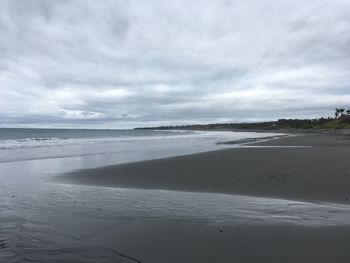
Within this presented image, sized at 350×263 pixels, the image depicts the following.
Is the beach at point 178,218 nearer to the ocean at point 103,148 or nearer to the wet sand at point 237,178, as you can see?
the wet sand at point 237,178

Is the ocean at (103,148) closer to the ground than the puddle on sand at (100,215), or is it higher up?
higher up

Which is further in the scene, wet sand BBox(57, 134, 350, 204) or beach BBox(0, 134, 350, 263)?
wet sand BBox(57, 134, 350, 204)

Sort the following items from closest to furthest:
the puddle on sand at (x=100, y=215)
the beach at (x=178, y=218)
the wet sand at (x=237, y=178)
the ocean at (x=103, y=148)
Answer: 1. the beach at (x=178, y=218)
2. the puddle on sand at (x=100, y=215)
3. the wet sand at (x=237, y=178)
4. the ocean at (x=103, y=148)

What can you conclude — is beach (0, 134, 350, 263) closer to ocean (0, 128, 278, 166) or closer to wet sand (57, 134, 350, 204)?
wet sand (57, 134, 350, 204)

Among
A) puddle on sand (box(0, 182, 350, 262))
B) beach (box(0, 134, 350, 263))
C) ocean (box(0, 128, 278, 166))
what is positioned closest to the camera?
beach (box(0, 134, 350, 263))

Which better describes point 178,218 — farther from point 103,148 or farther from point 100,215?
point 103,148

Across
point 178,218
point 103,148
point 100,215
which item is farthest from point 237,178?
point 103,148

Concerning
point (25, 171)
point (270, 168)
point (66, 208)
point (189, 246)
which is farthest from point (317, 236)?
point (25, 171)

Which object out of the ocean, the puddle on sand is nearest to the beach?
the puddle on sand

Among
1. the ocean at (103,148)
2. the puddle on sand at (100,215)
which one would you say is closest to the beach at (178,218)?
the puddle on sand at (100,215)

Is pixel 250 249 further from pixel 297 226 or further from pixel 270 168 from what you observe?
pixel 270 168

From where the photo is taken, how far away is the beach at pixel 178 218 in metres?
5.60

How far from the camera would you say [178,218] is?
7.69 metres

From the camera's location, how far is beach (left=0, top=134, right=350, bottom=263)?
5.60m
